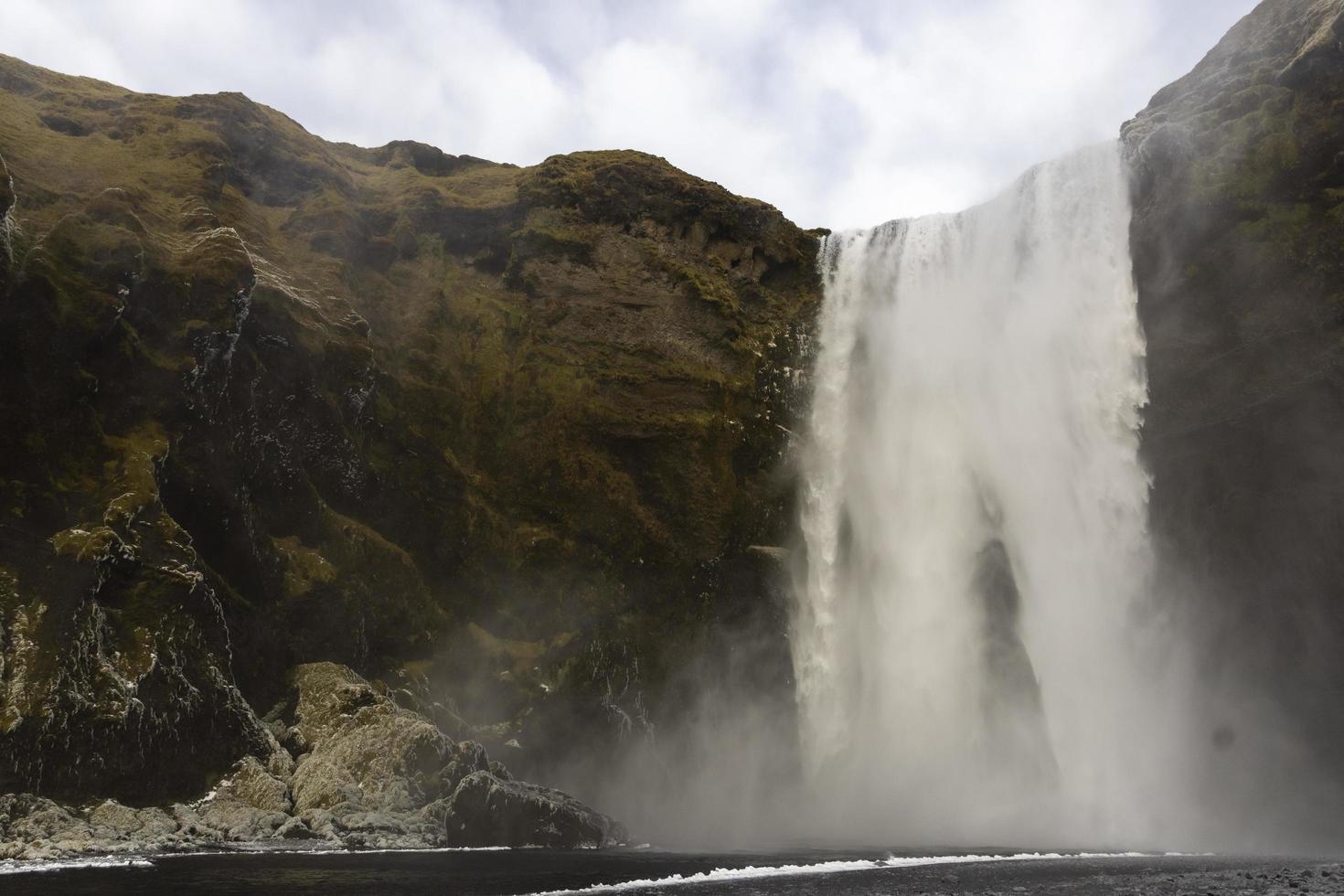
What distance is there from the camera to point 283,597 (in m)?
34.2

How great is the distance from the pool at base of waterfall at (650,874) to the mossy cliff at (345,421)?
6249 mm

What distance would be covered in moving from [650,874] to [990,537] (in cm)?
2515

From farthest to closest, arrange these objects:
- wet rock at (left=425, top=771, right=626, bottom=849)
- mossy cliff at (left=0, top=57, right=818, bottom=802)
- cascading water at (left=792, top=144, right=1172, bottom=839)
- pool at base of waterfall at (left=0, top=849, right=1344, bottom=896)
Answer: cascading water at (left=792, top=144, right=1172, bottom=839) → wet rock at (left=425, top=771, right=626, bottom=849) → mossy cliff at (left=0, top=57, right=818, bottom=802) → pool at base of waterfall at (left=0, top=849, right=1344, bottom=896)

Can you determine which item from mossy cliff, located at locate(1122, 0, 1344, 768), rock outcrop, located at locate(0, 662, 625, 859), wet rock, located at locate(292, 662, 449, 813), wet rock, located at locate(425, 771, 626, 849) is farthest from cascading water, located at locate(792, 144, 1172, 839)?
wet rock, located at locate(292, 662, 449, 813)

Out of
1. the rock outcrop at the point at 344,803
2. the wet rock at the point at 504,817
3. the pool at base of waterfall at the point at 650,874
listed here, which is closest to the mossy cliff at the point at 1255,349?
the pool at base of waterfall at the point at 650,874

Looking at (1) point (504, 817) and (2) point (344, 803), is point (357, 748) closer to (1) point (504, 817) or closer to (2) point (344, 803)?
(2) point (344, 803)

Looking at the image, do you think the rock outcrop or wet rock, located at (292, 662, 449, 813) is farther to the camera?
wet rock, located at (292, 662, 449, 813)

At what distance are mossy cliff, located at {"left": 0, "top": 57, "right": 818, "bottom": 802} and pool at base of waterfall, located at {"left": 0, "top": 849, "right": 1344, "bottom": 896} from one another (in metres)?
6.25

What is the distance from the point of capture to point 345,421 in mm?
38719

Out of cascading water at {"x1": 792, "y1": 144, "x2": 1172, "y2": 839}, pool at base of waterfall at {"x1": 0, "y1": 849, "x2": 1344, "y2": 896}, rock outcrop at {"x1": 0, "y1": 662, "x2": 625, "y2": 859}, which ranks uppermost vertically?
cascading water at {"x1": 792, "y1": 144, "x2": 1172, "y2": 839}

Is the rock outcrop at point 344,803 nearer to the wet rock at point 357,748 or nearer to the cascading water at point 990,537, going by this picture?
the wet rock at point 357,748

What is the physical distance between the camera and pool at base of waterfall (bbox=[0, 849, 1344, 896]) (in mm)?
19562

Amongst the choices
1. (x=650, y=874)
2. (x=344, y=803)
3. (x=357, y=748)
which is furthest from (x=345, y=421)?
(x=650, y=874)

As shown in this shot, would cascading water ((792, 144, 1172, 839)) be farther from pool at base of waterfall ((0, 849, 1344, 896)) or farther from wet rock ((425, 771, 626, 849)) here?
wet rock ((425, 771, 626, 849))
